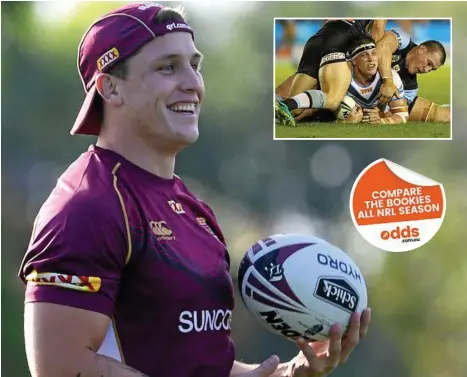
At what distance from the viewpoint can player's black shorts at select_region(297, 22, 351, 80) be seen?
6.62 m

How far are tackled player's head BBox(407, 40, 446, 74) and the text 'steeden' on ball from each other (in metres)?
1.24

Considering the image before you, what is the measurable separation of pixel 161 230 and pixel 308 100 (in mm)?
4610

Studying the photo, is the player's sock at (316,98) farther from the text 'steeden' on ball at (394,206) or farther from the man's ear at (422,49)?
the text 'steeden' on ball at (394,206)

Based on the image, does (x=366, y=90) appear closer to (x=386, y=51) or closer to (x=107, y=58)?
(x=386, y=51)

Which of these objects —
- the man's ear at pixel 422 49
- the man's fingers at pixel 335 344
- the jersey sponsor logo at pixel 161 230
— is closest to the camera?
the jersey sponsor logo at pixel 161 230

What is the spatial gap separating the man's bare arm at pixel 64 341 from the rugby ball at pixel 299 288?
744 millimetres

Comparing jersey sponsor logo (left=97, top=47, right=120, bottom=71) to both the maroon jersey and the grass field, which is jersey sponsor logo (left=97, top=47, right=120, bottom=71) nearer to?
the maroon jersey

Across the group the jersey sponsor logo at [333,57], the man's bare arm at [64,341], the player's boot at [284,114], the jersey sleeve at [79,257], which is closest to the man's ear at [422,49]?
the jersey sponsor logo at [333,57]

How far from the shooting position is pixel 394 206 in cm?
766

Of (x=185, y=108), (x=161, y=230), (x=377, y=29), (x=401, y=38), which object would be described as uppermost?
(x=377, y=29)

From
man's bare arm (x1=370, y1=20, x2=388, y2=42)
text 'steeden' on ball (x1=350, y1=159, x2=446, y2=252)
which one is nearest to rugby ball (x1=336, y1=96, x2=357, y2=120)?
man's bare arm (x1=370, y1=20, x2=388, y2=42)

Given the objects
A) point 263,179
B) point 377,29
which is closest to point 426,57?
point 377,29

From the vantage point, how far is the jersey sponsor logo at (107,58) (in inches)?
94.2

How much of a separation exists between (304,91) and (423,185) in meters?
3.03
